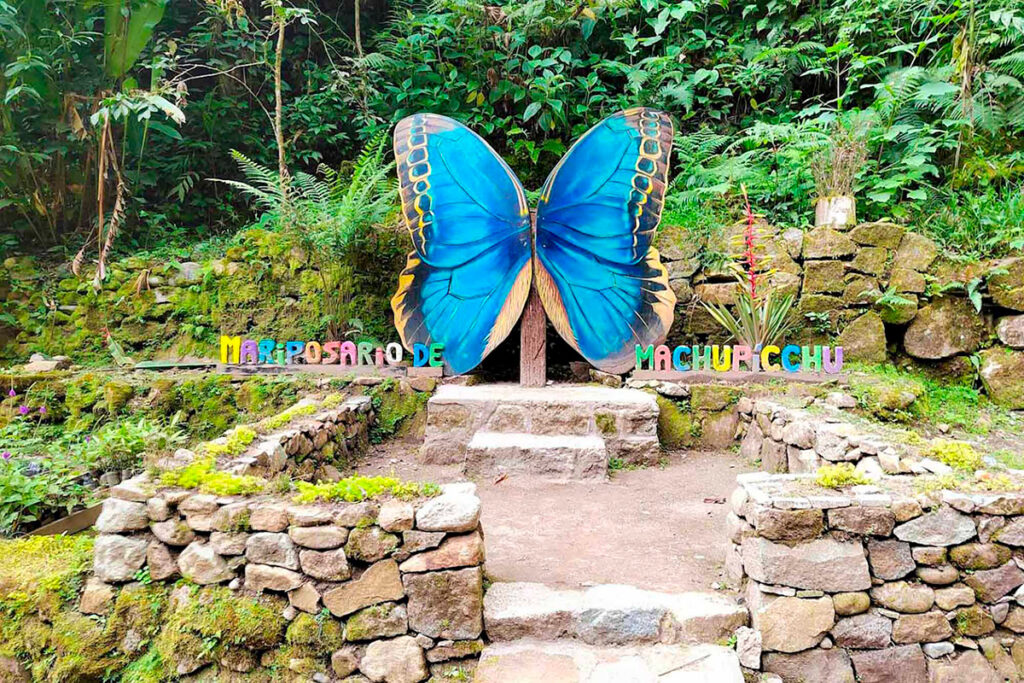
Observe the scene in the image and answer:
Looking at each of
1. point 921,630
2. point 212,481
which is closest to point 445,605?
point 212,481

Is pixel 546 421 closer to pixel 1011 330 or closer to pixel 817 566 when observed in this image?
pixel 817 566

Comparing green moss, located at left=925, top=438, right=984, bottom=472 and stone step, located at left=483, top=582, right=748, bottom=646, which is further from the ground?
green moss, located at left=925, top=438, right=984, bottom=472

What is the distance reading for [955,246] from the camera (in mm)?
6105

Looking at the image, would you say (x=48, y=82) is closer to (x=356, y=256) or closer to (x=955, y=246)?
(x=356, y=256)

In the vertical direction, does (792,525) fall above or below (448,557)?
above

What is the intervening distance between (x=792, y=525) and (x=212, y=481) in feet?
Result: 8.14

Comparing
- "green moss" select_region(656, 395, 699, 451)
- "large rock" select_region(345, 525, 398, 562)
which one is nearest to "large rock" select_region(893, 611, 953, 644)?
"large rock" select_region(345, 525, 398, 562)

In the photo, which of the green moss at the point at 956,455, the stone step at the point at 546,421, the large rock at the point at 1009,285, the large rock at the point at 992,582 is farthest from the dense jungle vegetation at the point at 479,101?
the large rock at the point at 992,582

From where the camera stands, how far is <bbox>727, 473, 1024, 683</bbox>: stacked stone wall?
96.7 inches

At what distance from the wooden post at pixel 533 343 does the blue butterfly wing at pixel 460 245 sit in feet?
0.43

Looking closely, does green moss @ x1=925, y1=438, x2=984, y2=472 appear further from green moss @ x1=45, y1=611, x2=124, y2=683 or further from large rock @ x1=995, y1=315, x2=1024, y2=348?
green moss @ x1=45, y1=611, x2=124, y2=683

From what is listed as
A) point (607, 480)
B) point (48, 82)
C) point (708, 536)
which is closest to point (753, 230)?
point (607, 480)

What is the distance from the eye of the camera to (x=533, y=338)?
228 inches

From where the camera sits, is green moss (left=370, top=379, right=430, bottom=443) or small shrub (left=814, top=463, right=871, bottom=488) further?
green moss (left=370, top=379, right=430, bottom=443)
